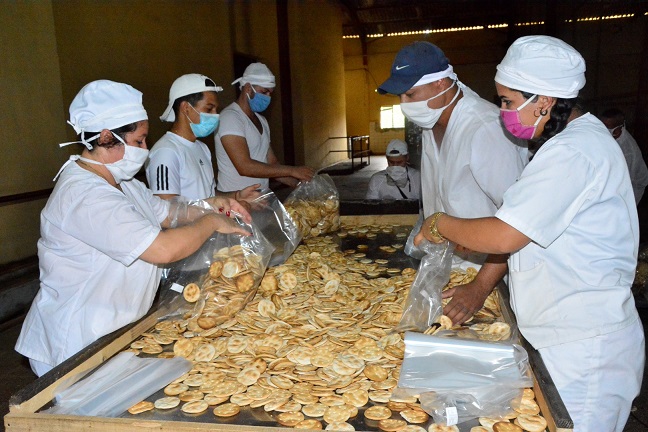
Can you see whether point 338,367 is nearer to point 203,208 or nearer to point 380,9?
point 203,208

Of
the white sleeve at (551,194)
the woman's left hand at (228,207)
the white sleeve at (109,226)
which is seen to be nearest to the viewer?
the white sleeve at (551,194)

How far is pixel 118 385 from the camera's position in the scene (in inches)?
57.4

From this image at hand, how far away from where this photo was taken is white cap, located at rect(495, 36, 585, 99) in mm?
1536

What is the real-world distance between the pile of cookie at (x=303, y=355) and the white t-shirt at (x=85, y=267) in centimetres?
17

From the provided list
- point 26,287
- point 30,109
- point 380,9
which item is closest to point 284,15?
point 380,9

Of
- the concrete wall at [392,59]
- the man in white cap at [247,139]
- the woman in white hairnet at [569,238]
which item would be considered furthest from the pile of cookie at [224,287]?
the concrete wall at [392,59]

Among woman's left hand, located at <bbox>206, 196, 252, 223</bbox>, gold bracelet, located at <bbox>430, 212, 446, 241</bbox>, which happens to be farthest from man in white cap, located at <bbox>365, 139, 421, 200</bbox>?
gold bracelet, located at <bbox>430, 212, 446, 241</bbox>

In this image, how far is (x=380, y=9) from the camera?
17422 mm

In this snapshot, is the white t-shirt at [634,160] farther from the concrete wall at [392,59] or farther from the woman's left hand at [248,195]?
the concrete wall at [392,59]

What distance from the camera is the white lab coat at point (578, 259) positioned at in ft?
4.81

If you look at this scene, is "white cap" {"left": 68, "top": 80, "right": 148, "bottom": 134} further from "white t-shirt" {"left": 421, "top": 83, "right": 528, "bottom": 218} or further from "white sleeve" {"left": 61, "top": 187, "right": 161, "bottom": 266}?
"white t-shirt" {"left": 421, "top": 83, "right": 528, "bottom": 218}

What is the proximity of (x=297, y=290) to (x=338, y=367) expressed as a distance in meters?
0.71

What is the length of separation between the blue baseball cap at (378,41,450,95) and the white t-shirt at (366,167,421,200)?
272cm

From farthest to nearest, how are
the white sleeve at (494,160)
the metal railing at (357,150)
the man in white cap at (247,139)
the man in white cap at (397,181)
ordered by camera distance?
the metal railing at (357,150) → the man in white cap at (397,181) → the man in white cap at (247,139) → the white sleeve at (494,160)
